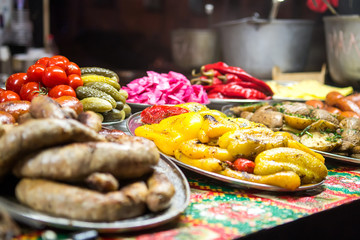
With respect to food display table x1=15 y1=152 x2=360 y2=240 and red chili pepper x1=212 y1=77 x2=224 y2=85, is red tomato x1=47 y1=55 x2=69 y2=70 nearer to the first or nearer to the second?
food display table x1=15 y1=152 x2=360 y2=240

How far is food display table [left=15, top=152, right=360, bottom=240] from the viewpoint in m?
1.23

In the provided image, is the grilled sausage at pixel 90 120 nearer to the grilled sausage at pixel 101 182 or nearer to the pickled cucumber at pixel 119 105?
the grilled sausage at pixel 101 182

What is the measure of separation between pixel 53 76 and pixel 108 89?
1.16ft

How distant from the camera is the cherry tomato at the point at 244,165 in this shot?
1630 millimetres

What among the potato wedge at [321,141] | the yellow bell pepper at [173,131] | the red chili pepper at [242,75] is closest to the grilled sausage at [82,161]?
the yellow bell pepper at [173,131]

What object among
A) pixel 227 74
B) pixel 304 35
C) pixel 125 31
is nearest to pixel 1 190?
pixel 227 74

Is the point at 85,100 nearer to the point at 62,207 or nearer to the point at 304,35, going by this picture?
the point at 62,207

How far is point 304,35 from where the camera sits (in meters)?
4.17

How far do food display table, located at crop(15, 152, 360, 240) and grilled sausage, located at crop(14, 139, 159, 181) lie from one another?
7.6 inches

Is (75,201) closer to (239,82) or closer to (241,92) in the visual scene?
(241,92)

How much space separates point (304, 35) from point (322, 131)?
7.65 ft

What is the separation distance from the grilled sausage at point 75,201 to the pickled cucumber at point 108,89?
1.20m

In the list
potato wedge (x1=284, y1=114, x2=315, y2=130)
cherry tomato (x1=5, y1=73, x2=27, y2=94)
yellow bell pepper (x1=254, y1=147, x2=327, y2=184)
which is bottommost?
yellow bell pepper (x1=254, y1=147, x2=327, y2=184)

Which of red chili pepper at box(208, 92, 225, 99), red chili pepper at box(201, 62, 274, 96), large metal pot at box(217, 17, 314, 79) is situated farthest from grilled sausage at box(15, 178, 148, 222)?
large metal pot at box(217, 17, 314, 79)
